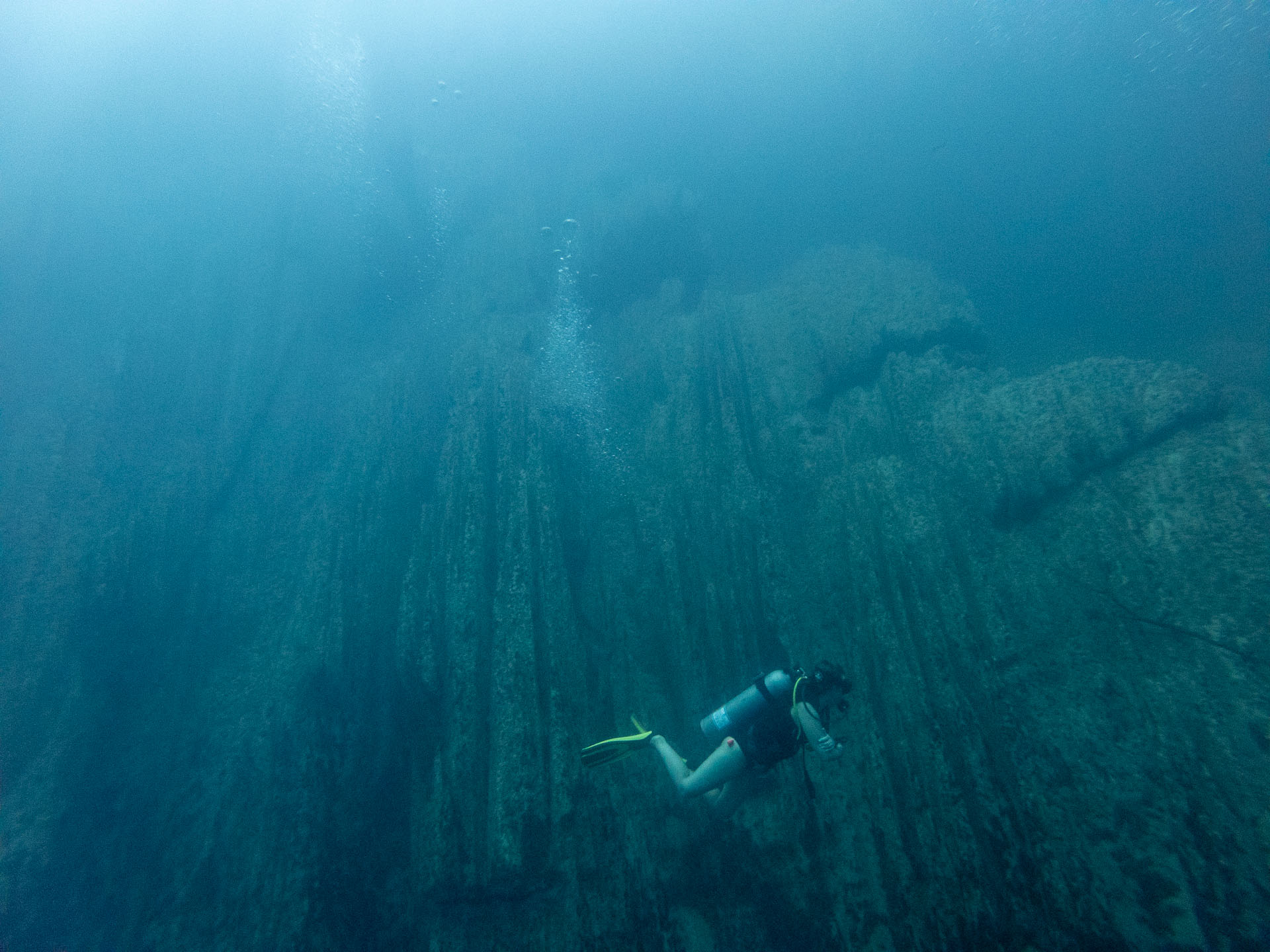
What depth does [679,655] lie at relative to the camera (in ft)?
20.8

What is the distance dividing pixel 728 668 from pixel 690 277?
5.98 metres

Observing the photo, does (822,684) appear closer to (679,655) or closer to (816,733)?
(816,733)

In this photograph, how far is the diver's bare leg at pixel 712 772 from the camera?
472 cm

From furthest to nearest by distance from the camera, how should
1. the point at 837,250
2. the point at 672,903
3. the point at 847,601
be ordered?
the point at 837,250 < the point at 847,601 < the point at 672,903

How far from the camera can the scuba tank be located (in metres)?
4.69

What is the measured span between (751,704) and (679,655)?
5.43ft

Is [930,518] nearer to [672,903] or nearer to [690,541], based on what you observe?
[690,541]

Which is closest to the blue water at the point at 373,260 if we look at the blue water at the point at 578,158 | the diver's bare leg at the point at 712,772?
the blue water at the point at 578,158

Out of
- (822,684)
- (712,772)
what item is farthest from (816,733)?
(712,772)

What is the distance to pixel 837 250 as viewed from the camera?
848 cm

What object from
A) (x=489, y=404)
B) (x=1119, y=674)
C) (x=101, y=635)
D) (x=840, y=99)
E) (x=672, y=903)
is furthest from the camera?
(x=840, y=99)

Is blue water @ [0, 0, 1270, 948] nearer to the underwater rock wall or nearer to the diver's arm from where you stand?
the underwater rock wall

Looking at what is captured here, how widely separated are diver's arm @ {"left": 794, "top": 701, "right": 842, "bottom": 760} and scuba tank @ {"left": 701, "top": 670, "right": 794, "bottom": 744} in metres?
0.23

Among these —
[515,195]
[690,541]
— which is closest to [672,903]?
[690,541]
